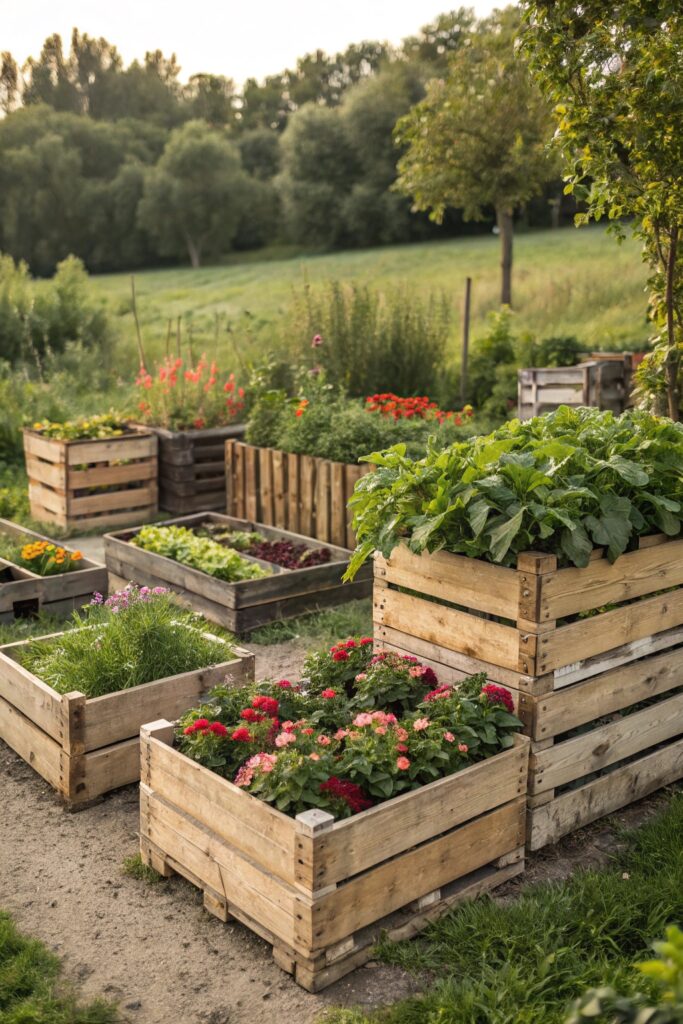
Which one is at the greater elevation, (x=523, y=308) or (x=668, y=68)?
(x=668, y=68)

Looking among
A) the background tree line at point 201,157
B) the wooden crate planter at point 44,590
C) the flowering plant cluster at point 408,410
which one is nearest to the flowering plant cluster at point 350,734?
the wooden crate planter at point 44,590

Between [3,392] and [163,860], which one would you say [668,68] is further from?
[3,392]

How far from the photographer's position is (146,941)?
11.5 ft

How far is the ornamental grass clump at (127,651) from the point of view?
465cm

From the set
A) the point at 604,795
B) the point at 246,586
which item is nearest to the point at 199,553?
the point at 246,586

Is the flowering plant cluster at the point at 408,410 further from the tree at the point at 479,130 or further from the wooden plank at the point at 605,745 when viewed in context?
the tree at the point at 479,130

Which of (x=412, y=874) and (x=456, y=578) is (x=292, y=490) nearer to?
(x=456, y=578)

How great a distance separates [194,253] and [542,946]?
51944 millimetres

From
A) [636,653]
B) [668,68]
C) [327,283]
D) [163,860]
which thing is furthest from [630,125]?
[327,283]

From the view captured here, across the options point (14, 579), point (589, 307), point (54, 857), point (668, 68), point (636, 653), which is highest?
point (668, 68)

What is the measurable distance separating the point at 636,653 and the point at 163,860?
2181 mm

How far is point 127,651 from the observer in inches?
185

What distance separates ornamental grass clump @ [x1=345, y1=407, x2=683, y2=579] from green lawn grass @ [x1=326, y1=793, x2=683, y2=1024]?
1232 millimetres

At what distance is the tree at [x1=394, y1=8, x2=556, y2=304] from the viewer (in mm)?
15703
